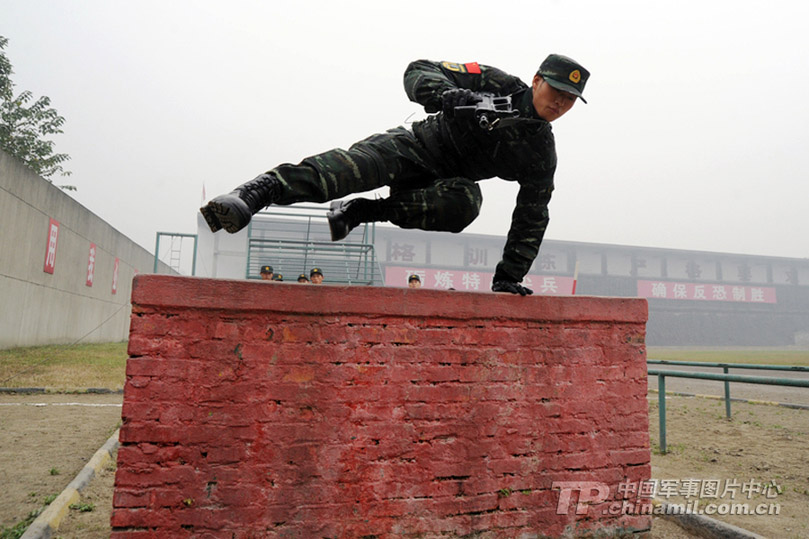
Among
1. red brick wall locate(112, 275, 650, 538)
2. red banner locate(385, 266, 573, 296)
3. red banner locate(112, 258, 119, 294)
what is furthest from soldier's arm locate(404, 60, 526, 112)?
red banner locate(385, 266, 573, 296)

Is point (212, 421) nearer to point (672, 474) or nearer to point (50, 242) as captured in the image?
point (672, 474)

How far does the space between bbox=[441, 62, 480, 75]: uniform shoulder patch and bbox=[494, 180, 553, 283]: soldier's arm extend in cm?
60

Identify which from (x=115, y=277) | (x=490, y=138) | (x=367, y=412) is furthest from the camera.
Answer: (x=115, y=277)

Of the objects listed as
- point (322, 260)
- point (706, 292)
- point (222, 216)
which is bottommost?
point (222, 216)

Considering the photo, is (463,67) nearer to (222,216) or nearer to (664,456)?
(222,216)

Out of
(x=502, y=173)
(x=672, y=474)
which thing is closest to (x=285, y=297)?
(x=502, y=173)

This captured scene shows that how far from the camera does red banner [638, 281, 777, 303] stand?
91.7 feet

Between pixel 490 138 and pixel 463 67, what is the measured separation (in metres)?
0.39

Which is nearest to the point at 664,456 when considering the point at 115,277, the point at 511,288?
the point at 511,288

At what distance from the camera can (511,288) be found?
267 cm

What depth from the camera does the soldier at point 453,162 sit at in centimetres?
237

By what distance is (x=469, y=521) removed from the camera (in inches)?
94.0

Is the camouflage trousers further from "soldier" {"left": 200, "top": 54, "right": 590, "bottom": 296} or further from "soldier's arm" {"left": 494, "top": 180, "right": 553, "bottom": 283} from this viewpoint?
"soldier's arm" {"left": 494, "top": 180, "right": 553, "bottom": 283}

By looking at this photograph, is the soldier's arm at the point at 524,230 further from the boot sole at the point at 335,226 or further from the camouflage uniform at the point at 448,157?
the boot sole at the point at 335,226
